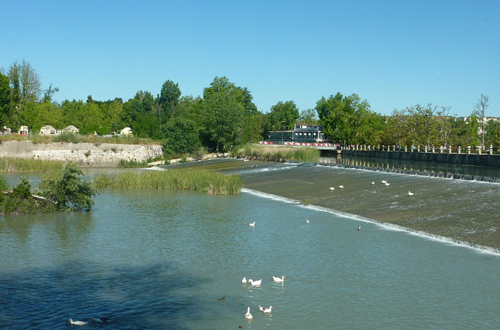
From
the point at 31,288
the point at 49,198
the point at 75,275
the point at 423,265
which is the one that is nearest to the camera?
the point at 31,288

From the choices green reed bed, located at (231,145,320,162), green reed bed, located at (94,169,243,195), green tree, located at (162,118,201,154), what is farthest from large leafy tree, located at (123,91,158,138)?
green reed bed, located at (94,169,243,195)

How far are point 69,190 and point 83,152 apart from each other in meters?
52.4

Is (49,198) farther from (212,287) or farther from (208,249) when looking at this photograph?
(212,287)

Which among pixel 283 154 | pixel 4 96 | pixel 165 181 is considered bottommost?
pixel 165 181

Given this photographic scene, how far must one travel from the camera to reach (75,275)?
1683cm

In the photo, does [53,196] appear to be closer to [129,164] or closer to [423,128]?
[129,164]

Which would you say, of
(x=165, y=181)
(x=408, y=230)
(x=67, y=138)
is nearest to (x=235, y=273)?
(x=408, y=230)

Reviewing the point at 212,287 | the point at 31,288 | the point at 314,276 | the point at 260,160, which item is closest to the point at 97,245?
the point at 31,288

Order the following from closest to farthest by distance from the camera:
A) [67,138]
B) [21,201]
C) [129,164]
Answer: [21,201] → [67,138] → [129,164]

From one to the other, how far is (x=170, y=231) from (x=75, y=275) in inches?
319

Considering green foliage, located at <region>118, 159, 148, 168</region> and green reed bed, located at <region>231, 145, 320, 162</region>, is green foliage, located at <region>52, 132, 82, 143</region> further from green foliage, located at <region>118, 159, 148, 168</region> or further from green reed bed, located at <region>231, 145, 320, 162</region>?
green reed bed, located at <region>231, 145, 320, 162</region>

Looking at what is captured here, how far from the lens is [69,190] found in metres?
29.6

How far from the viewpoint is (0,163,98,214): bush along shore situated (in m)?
28.3

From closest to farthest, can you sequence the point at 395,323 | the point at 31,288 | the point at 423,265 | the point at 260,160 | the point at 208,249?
the point at 395,323
the point at 31,288
the point at 423,265
the point at 208,249
the point at 260,160
